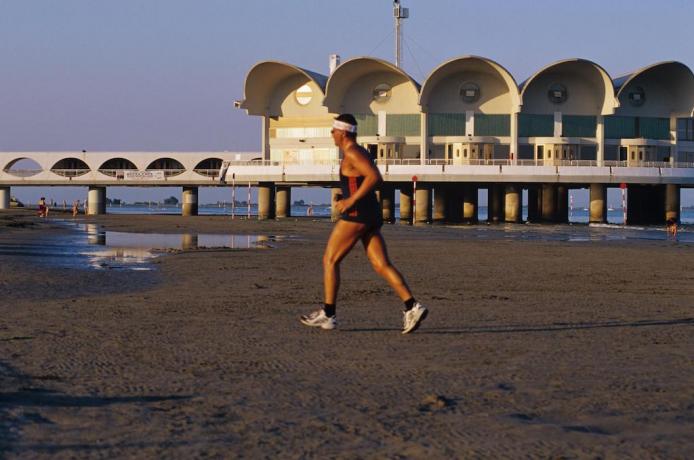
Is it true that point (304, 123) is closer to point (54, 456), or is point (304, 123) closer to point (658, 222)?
point (658, 222)

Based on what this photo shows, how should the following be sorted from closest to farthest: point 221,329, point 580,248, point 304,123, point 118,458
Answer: point 118,458 → point 221,329 → point 580,248 → point 304,123

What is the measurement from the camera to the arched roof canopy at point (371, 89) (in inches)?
2071

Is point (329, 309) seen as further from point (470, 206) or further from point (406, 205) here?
point (470, 206)

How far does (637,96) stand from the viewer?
54125 millimetres

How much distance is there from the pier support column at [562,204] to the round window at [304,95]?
1560 centimetres

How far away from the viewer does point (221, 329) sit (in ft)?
24.1

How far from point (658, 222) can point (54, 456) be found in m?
55.2

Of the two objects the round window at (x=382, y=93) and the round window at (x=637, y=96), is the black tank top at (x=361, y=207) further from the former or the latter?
the round window at (x=637, y=96)

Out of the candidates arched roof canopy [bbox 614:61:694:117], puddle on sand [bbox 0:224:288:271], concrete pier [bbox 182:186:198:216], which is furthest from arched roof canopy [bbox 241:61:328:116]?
puddle on sand [bbox 0:224:288:271]

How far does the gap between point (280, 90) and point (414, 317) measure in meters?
50.6

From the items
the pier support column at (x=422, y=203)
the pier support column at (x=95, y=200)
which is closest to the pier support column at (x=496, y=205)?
the pier support column at (x=422, y=203)

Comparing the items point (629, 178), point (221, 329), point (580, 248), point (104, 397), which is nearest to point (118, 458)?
point (104, 397)

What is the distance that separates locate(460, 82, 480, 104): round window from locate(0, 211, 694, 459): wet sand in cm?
4231

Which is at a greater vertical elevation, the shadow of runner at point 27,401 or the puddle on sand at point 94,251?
the shadow of runner at point 27,401
